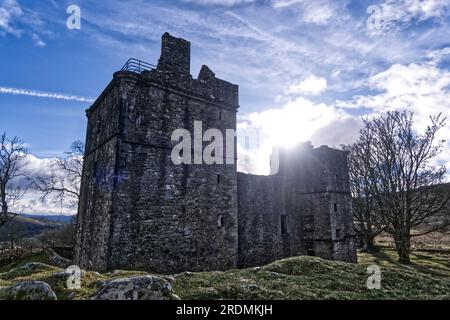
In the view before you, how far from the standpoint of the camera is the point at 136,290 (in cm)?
706

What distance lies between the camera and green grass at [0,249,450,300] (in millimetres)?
8203

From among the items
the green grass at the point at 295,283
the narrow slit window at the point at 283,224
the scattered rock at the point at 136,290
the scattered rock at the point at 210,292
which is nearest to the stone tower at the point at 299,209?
the narrow slit window at the point at 283,224

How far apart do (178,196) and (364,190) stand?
22.7 meters

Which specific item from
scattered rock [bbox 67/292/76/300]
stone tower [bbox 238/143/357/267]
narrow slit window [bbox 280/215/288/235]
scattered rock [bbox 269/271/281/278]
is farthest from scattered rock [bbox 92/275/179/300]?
narrow slit window [bbox 280/215/288/235]

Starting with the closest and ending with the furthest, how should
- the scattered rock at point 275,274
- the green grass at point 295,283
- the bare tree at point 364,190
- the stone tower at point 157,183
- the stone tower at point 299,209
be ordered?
the green grass at point 295,283
the scattered rock at point 275,274
the stone tower at point 157,183
the stone tower at point 299,209
the bare tree at point 364,190

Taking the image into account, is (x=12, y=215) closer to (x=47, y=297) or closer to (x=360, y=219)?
(x=47, y=297)

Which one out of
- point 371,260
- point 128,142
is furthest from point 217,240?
point 371,260

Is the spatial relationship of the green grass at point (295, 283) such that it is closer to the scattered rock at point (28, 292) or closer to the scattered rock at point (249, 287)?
the scattered rock at point (249, 287)

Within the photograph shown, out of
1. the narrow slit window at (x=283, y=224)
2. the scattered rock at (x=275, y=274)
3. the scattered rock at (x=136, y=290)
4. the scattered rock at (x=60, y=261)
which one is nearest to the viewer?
the scattered rock at (x=136, y=290)

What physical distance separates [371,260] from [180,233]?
19594 mm

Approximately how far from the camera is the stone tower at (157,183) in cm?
1484

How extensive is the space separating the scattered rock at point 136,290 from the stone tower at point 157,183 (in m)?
7.24

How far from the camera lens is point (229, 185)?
19203 millimetres

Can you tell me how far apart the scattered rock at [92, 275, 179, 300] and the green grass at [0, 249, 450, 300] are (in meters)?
0.80
